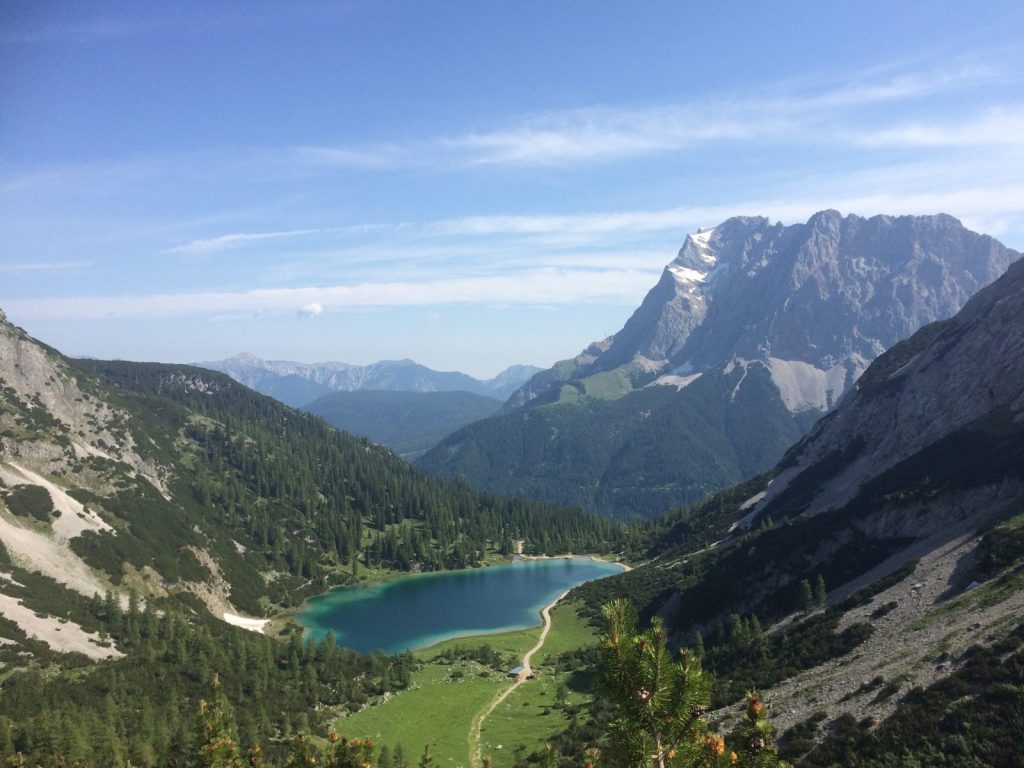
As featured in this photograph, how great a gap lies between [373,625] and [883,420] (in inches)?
4717

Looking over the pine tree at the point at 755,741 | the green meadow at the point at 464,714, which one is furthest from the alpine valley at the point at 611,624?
the green meadow at the point at 464,714

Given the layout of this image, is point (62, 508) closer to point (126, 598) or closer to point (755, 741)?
point (126, 598)

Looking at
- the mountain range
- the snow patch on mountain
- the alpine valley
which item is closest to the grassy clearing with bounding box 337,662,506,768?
the alpine valley

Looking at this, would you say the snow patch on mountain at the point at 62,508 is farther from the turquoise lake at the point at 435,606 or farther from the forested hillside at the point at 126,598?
the turquoise lake at the point at 435,606

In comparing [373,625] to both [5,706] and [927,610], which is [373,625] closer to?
[5,706]

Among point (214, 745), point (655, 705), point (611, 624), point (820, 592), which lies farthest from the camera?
point (820, 592)

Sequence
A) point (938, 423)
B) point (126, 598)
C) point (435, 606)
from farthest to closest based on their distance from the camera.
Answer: point (435, 606)
point (126, 598)
point (938, 423)

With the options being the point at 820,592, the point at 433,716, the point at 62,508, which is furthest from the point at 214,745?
the point at 62,508

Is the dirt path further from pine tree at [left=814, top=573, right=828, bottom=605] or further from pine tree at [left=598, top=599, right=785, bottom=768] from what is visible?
pine tree at [left=814, top=573, right=828, bottom=605]

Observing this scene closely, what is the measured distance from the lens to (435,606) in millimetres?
159750

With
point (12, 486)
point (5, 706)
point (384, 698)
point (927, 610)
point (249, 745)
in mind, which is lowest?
point (384, 698)

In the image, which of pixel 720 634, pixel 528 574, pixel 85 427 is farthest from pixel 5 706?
pixel 528 574

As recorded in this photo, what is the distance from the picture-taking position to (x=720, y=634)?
270 ft

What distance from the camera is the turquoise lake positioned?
136625mm
